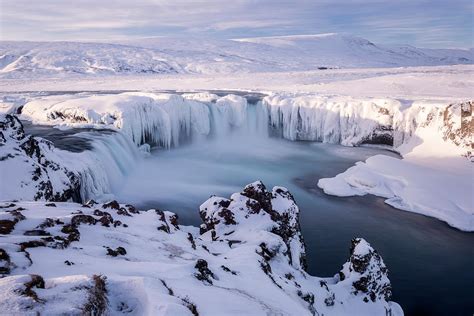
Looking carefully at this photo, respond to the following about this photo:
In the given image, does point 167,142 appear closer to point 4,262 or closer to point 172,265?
point 172,265

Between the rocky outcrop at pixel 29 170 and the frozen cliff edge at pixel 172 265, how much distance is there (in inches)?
130

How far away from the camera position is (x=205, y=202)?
42.6ft

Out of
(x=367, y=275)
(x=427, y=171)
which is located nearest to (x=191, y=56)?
(x=427, y=171)

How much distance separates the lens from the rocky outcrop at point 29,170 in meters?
12.0

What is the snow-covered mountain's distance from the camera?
108m

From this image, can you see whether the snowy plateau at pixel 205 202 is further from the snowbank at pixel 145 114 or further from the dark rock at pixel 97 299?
the snowbank at pixel 145 114

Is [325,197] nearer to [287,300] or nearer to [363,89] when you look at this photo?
[287,300]

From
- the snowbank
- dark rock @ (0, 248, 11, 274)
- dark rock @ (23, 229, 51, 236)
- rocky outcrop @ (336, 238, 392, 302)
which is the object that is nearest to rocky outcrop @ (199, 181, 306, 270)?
rocky outcrop @ (336, 238, 392, 302)

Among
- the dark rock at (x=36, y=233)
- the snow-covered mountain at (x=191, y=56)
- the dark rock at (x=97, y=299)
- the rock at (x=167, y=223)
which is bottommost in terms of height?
the rock at (x=167, y=223)

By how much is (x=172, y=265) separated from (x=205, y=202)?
6121 mm

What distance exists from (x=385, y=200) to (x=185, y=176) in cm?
1140

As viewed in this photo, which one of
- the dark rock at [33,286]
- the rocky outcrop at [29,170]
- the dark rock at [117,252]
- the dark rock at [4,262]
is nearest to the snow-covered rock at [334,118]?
the rocky outcrop at [29,170]

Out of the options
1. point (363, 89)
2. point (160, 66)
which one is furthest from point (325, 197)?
point (160, 66)

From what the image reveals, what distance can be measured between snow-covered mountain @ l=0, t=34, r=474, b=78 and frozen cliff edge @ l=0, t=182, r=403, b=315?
304 feet
